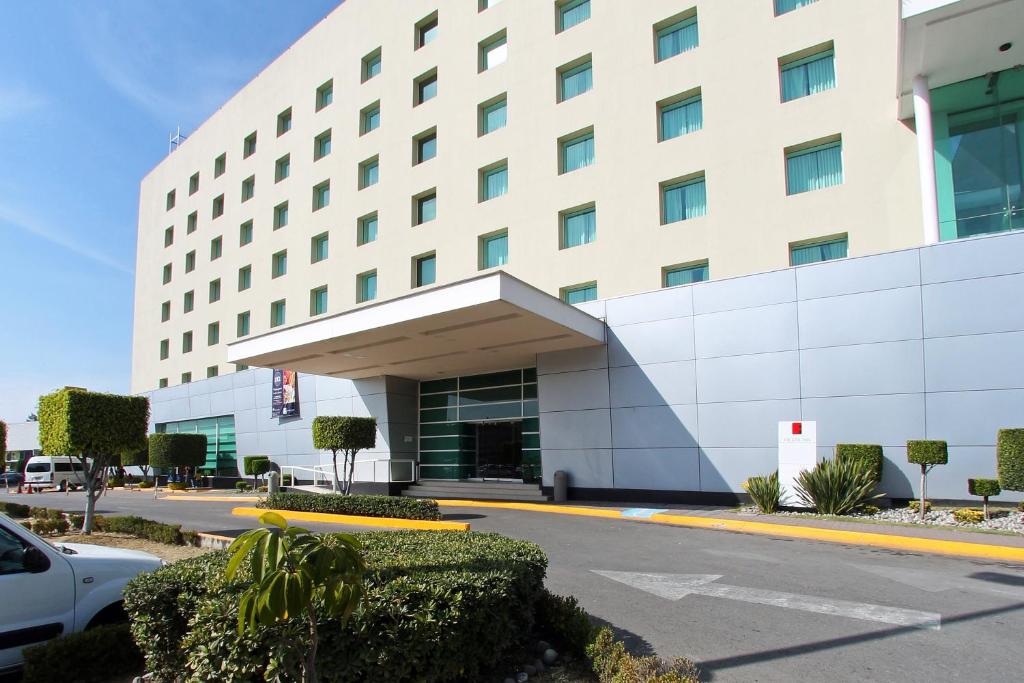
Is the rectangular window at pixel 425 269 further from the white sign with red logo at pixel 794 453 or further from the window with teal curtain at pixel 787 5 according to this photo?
the white sign with red logo at pixel 794 453

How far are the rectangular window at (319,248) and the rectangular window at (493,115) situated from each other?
1050 centimetres

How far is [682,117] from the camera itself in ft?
67.0

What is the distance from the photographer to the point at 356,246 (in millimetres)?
29000

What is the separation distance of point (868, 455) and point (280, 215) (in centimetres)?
3036

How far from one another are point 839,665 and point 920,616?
2.06 metres

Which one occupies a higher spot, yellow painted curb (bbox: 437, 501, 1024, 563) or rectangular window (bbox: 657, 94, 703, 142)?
rectangular window (bbox: 657, 94, 703, 142)

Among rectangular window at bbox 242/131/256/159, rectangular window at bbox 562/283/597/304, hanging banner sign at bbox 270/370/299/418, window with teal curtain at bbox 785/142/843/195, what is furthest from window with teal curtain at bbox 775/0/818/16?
rectangular window at bbox 242/131/256/159

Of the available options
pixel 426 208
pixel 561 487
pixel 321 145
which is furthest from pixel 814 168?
pixel 321 145

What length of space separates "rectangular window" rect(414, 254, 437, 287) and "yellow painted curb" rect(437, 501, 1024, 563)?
12.6 meters

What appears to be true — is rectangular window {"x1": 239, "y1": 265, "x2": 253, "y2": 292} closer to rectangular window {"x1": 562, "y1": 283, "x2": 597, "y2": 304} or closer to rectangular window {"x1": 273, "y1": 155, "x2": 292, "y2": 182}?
rectangular window {"x1": 273, "y1": 155, "x2": 292, "y2": 182}

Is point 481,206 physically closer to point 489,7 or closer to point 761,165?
point 489,7

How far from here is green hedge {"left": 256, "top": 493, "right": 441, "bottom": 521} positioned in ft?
50.0

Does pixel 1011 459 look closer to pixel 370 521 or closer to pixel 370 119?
pixel 370 521

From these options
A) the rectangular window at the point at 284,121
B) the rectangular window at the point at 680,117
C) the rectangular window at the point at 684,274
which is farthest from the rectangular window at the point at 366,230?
the rectangular window at the point at 684,274
